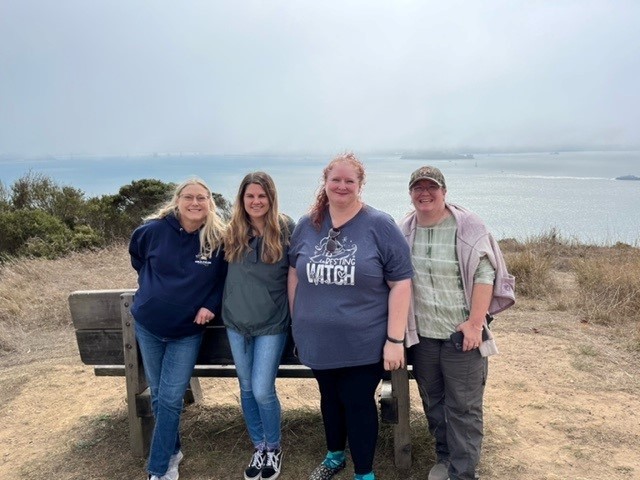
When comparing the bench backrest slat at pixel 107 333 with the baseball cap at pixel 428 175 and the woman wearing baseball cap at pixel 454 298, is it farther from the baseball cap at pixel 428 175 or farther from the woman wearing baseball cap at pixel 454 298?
the baseball cap at pixel 428 175

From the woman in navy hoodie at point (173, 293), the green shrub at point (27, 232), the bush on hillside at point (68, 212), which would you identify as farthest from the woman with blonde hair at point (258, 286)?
the green shrub at point (27, 232)

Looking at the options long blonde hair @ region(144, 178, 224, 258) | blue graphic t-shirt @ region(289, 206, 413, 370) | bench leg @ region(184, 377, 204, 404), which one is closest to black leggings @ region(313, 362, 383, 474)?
blue graphic t-shirt @ region(289, 206, 413, 370)

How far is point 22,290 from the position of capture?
8.35 m

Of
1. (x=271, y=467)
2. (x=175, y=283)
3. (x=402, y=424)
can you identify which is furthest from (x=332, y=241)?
(x=271, y=467)

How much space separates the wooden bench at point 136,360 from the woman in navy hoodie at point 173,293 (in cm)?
17

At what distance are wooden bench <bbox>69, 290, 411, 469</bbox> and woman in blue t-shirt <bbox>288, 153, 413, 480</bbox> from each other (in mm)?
369

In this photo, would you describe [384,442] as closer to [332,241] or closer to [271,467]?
[271,467]

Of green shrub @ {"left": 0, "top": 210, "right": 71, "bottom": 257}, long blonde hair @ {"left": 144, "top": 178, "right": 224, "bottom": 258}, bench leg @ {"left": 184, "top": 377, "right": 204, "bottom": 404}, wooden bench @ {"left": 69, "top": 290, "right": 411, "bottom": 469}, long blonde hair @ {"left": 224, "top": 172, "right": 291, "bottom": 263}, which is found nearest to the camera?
long blonde hair @ {"left": 224, "top": 172, "right": 291, "bottom": 263}

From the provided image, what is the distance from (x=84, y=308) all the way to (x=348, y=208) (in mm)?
1709

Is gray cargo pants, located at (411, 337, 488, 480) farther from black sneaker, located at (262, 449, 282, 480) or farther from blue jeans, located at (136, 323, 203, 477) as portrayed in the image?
blue jeans, located at (136, 323, 203, 477)

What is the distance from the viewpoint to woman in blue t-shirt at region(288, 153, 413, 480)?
2475 mm

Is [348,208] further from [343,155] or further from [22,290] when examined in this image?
[22,290]

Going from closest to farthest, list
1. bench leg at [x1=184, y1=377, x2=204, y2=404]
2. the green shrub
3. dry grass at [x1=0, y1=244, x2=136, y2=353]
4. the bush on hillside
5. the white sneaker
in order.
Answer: the white sneaker < bench leg at [x1=184, y1=377, x2=204, y2=404] < dry grass at [x1=0, y1=244, x2=136, y2=353] < the green shrub < the bush on hillside

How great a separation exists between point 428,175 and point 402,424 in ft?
4.44
